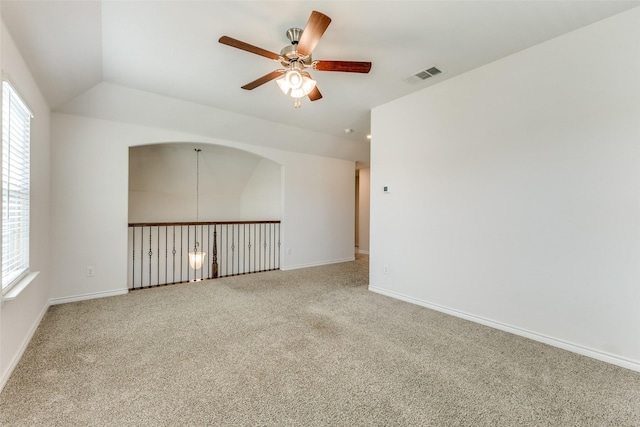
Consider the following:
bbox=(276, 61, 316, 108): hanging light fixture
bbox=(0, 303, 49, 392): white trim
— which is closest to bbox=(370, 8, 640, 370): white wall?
bbox=(276, 61, 316, 108): hanging light fixture

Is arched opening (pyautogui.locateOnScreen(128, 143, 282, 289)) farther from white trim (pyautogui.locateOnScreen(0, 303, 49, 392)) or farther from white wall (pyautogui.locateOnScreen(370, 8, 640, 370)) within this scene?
white wall (pyautogui.locateOnScreen(370, 8, 640, 370))

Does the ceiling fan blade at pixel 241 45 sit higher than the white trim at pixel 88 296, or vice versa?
the ceiling fan blade at pixel 241 45

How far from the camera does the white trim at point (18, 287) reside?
1.90 metres

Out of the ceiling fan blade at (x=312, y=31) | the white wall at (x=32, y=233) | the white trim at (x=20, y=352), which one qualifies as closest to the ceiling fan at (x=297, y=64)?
the ceiling fan blade at (x=312, y=31)

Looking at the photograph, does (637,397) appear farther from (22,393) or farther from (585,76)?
(22,393)

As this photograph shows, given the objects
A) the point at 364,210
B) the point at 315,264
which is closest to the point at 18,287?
the point at 315,264

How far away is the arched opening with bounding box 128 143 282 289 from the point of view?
575cm

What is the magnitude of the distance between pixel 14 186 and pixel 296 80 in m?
2.38

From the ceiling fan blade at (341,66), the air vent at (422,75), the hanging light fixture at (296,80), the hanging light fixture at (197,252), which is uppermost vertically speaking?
the air vent at (422,75)

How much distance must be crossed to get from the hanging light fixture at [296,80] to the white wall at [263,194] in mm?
3731

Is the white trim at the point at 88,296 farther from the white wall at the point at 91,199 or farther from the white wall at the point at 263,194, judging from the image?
the white wall at the point at 263,194

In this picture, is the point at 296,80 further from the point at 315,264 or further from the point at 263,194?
the point at 263,194

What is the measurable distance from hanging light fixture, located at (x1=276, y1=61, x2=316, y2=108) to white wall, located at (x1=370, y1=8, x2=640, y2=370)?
1.81m

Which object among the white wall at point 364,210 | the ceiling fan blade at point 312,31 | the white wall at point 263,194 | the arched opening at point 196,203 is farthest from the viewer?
the white wall at point 364,210
